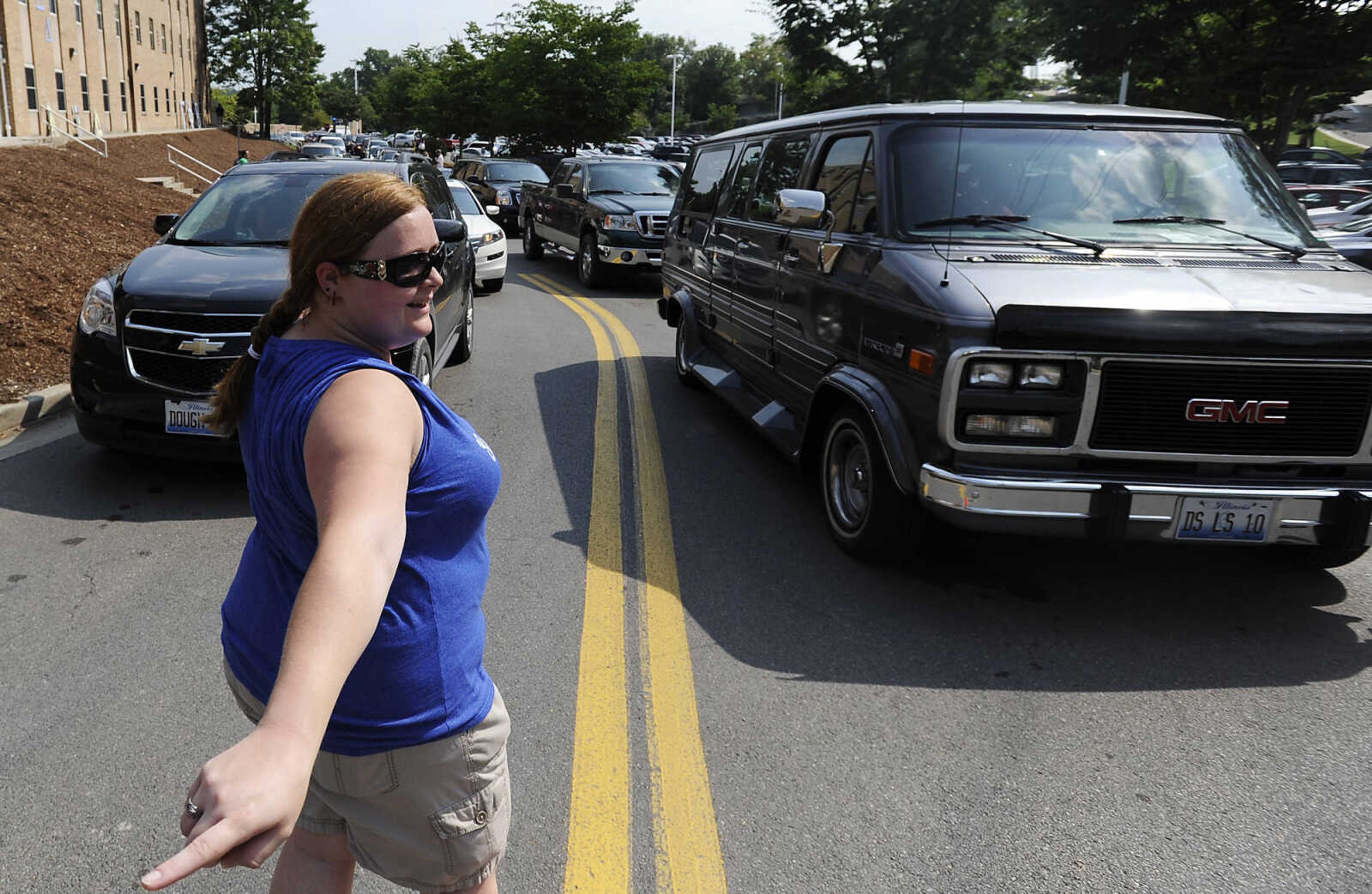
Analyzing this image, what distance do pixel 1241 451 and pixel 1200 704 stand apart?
1.04 meters

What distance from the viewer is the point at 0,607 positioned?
4.28 m

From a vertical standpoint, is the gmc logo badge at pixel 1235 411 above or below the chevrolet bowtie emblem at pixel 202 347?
above

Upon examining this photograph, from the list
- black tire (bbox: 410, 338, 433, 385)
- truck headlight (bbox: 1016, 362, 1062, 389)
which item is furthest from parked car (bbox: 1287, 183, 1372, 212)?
truck headlight (bbox: 1016, 362, 1062, 389)

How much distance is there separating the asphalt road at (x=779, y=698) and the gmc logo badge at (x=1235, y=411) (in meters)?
0.93

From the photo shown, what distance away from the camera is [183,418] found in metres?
5.60

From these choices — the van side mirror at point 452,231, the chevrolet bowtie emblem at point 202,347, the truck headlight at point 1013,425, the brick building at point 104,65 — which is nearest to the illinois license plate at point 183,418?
the chevrolet bowtie emblem at point 202,347

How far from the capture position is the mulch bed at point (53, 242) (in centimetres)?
829

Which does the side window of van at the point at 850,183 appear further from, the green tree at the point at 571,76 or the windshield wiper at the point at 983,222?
the green tree at the point at 571,76

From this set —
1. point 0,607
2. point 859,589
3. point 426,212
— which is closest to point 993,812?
point 859,589

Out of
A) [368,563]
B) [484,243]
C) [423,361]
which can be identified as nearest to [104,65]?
[484,243]

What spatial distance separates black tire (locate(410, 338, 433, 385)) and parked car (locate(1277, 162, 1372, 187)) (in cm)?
2682

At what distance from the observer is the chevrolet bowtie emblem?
564cm

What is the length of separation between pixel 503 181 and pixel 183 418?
18.5 m

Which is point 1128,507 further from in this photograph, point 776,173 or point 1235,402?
point 776,173
